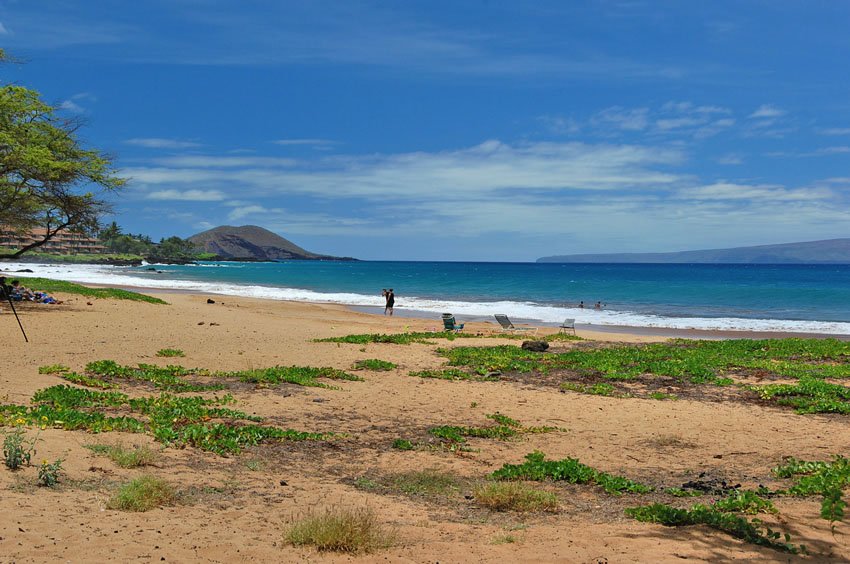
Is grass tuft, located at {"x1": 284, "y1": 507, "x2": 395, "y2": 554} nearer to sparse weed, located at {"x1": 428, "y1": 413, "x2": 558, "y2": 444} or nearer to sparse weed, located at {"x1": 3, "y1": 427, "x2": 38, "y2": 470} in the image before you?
sparse weed, located at {"x1": 3, "y1": 427, "x2": 38, "y2": 470}

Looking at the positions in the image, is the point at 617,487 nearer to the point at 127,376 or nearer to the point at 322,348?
the point at 127,376

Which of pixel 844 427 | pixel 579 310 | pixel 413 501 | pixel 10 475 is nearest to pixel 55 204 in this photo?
pixel 10 475

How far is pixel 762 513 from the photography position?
235 inches

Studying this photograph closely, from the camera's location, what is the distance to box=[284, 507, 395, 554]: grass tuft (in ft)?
16.4

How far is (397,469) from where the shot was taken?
770 cm

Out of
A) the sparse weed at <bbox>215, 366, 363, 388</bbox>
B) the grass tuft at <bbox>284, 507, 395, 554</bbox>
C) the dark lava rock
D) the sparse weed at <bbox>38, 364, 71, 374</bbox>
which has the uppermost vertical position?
the dark lava rock

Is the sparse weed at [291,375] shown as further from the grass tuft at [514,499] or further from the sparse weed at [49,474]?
the grass tuft at [514,499]

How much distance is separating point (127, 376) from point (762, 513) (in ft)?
34.0

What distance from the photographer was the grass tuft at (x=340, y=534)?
4.99 metres

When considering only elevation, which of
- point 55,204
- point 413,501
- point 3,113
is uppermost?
point 3,113

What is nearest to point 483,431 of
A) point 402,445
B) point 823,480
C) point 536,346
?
point 402,445

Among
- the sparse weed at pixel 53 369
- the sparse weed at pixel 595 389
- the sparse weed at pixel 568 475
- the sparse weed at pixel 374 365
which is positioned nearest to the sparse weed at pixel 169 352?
the sparse weed at pixel 53 369

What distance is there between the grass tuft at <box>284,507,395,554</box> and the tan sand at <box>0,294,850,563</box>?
0.11 m

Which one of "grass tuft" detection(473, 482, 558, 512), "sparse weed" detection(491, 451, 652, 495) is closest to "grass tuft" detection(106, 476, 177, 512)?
"grass tuft" detection(473, 482, 558, 512)
